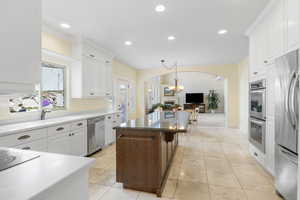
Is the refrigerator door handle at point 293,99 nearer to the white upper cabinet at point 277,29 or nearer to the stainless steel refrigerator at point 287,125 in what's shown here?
the stainless steel refrigerator at point 287,125

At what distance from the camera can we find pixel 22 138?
211cm

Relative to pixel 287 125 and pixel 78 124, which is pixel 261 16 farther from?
pixel 78 124

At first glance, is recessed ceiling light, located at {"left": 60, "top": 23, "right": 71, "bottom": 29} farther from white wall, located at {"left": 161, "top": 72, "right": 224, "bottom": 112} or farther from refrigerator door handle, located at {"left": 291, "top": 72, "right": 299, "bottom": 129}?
white wall, located at {"left": 161, "top": 72, "right": 224, "bottom": 112}

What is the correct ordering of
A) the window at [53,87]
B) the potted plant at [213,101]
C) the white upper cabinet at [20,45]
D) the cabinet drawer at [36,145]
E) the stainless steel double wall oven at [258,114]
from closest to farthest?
the white upper cabinet at [20,45]
the cabinet drawer at [36,145]
the stainless steel double wall oven at [258,114]
the window at [53,87]
the potted plant at [213,101]

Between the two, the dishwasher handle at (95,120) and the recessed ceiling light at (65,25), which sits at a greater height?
the recessed ceiling light at (65,25)

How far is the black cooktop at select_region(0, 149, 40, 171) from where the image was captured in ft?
3.17

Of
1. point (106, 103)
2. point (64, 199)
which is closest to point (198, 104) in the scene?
point (106, 103)

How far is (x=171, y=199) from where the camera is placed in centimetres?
202

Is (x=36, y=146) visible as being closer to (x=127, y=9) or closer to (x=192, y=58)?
(x=127, y=9)

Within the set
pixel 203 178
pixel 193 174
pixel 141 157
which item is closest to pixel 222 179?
pixel 203 178

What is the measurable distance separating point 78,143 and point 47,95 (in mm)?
1245

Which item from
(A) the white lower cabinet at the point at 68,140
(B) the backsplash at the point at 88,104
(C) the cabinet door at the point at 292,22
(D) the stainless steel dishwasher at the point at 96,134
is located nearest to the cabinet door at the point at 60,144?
(A) the white lower cabinet at the point at 68,140

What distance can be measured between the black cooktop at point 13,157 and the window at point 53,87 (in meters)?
2.31

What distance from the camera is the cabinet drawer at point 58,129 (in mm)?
2535
